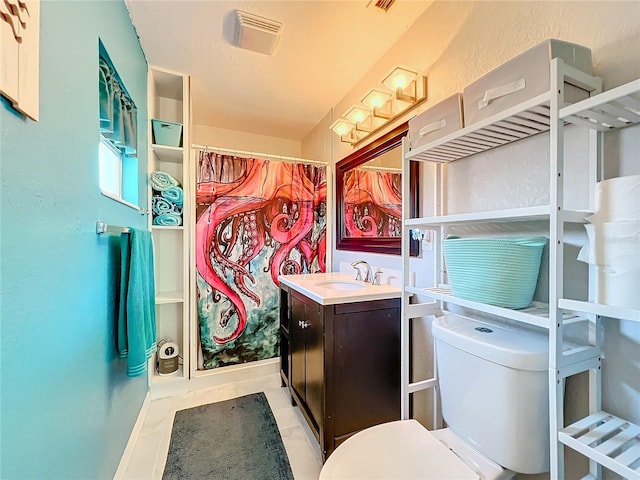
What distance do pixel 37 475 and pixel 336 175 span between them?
2.25 metres

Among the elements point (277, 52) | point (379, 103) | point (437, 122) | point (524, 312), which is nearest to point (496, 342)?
point (524, 312)

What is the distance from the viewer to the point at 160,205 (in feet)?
6.77

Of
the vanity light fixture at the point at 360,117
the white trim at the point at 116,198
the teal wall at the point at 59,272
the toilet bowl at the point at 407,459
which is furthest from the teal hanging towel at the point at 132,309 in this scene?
the vanity light fixture at the point at 360,117

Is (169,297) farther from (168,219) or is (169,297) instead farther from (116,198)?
(116,198)

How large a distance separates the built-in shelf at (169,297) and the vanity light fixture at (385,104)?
1723mm

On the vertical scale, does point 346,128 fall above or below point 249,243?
Answer: above

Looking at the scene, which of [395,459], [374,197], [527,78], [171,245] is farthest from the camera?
[171,245]

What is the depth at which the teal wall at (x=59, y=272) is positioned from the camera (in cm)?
63

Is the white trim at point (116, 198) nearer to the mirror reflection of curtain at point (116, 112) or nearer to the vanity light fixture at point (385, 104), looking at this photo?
the mirror reflection of curtain at point (116, 112)

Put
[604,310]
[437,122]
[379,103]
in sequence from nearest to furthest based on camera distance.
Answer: [604,310], [437,122], [379,103]

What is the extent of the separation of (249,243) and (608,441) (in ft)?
6.88

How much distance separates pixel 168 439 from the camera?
1.62 m

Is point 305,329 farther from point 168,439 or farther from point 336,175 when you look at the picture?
point 336,175

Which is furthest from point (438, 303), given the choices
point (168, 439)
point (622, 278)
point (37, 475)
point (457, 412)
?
point (168, 439)
